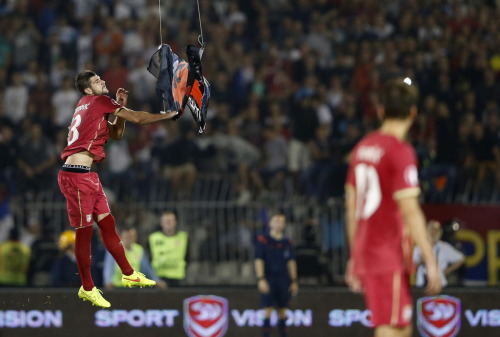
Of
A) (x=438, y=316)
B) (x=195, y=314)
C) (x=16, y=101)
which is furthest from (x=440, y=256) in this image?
(x=16, y=101)

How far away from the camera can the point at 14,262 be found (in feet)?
50.1

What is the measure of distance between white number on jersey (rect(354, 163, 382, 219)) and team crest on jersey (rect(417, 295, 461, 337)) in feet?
21.7

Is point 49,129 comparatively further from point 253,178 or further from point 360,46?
point 360,46

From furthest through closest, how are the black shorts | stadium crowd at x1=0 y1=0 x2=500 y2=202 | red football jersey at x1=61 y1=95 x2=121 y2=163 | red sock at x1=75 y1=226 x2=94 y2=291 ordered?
stadium crowd at x1=0 y1=0 x2=500 y2=202
the black shorts
red sock at x1=75 y1=226 x2=94 y2=291
red football jersey at x1=61 y1=95 x2=121 y2=163

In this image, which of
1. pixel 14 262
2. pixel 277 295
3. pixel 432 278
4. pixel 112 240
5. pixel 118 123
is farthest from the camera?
pixel 14 262

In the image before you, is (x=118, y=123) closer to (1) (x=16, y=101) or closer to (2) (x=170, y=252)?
(2) (x=170, y=252)

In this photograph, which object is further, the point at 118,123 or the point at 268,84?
the point at 268,84

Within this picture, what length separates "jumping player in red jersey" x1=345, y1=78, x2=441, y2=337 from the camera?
6953 millimetres

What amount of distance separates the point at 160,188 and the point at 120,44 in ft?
12.3

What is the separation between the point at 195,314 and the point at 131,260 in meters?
1.25

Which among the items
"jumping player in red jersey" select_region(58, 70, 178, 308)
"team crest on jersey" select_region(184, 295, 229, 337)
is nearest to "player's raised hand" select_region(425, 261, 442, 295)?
"jumping player in red jersey" select_region(58, 70, 178, 308)

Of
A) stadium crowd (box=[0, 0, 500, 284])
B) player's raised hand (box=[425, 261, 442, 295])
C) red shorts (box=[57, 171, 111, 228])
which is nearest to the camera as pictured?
player's raised hand (box=[425, 261, 442, 295])

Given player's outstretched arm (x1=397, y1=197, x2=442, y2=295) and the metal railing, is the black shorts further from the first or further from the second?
player's outstretched arm (x1=397, y1=197, x2=442, y2=295)

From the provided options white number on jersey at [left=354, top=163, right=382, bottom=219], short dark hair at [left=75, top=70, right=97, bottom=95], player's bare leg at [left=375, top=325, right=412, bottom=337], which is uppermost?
short dark hair at [left=75, top=70, right=97, bottom=95]
